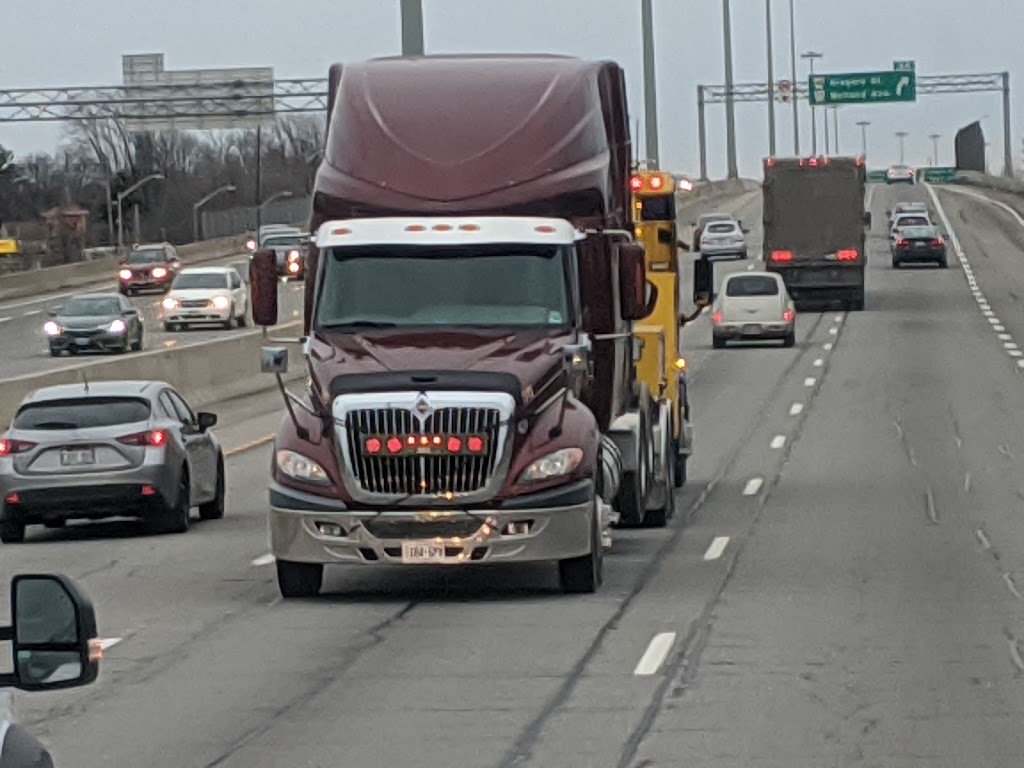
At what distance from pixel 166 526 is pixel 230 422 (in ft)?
53.9

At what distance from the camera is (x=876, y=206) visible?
129125 mm

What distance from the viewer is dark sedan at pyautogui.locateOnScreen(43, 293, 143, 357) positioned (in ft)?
185

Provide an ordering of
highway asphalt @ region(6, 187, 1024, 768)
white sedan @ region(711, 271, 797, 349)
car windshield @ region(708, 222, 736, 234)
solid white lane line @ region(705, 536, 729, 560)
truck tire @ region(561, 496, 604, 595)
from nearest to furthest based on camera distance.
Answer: highway asphalt @ region(6, 187, 1024, 768), truck tire @ region(561, 496, 604, 595), solid white lane line @ region(705, 536, 729, 560), white sedan @ region(711, 271, 797, 349), car windshield @ region(708, 222, 736, 234)

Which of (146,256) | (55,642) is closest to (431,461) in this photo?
(55,642)

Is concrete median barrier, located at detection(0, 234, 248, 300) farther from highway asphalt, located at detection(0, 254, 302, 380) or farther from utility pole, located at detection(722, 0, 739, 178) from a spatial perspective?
utility pole, located at detection(722, 0, 739, 178)

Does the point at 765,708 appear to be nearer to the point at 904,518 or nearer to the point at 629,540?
the point at 629,540

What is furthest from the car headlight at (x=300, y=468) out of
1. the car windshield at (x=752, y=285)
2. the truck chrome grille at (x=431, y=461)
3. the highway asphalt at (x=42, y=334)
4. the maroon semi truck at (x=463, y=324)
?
the car windshield at (x=752, y=285)

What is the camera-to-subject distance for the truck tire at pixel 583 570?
53.9 ft

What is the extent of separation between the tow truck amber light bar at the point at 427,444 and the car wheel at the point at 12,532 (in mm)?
6511

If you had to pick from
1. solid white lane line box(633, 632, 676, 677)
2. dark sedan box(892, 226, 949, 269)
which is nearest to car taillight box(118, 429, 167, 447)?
solid white lane line box(633, 632, 676, 677)

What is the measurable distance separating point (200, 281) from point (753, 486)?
41714 mm

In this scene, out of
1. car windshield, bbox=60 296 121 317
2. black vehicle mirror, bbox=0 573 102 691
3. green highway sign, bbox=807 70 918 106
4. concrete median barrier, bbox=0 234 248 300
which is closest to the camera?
black vehicle mirror, bbox=0 573 102 691

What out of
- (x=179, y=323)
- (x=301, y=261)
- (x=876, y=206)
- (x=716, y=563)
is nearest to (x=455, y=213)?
(x=301, y=261)

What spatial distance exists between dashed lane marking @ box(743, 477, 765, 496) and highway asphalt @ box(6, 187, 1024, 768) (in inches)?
3.5
